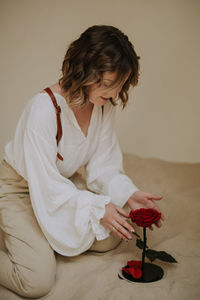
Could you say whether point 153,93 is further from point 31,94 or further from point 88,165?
point 88,165

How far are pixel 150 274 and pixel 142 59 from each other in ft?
7.15

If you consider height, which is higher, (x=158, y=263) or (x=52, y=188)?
(x=52, y=188)

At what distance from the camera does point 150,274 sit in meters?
1.60

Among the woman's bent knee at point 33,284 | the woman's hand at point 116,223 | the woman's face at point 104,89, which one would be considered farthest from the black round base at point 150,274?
the woman's face at point 104,89

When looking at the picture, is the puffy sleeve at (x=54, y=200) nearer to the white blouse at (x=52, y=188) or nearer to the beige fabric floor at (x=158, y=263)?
the white blouse at (x=52, y=188)

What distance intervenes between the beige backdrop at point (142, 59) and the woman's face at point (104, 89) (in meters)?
1.67

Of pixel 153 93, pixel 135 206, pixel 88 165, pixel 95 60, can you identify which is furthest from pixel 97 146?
pixel 153 93

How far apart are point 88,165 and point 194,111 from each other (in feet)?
5.26

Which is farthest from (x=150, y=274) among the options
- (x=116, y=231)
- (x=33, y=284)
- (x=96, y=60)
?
(x=96, y=60)

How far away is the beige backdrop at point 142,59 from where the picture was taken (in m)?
3.27

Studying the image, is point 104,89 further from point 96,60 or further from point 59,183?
point 59,183

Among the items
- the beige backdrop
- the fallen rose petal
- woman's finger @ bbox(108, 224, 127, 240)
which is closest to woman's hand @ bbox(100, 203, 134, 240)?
woman's finger @ bbox(108, 224, 127, 240)

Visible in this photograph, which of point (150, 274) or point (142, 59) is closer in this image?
point (150, 274)

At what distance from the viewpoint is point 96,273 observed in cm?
165
